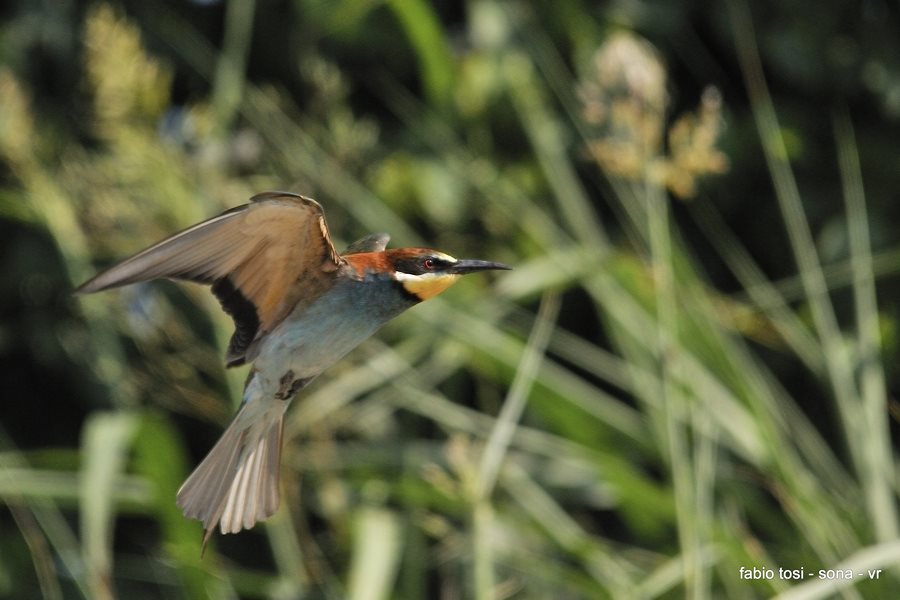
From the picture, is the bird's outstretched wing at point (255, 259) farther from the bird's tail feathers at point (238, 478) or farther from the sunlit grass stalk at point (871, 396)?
the sunlit grass stalk at point (871, 396)

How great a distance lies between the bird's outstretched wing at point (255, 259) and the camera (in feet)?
3.18

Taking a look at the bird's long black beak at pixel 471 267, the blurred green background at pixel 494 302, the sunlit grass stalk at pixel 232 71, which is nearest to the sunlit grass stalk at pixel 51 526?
the blurred green background at pixel 494 302

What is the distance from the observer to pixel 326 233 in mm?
1003

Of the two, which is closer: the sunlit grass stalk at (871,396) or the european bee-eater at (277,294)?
the european bee-eater at (277,294)

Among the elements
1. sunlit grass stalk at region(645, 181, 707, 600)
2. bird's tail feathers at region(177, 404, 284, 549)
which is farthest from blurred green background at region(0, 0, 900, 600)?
bird's tail feathers at region(177, 404, 284, 549)

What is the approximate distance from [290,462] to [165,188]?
0.40 metres

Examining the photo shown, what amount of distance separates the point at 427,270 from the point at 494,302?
2.76 ft

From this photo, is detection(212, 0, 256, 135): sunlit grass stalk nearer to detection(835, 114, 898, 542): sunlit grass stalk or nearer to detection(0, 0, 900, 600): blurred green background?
detection(0, 0, 900, 600): blurred green background

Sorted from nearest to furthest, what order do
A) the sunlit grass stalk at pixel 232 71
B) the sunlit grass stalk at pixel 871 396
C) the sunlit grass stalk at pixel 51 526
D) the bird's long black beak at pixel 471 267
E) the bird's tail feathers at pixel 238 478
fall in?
the bird's long black beak at pixel 471 267 < the bird's tail feathers at pixel 238 478 < the sunlit grass stalk at pixel 871 396 < the sunlit grass stalk at pixel 51 526 < the sunlit grass stalk at pixel 232 71

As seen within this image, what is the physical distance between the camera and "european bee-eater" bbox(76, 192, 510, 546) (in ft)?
3.26

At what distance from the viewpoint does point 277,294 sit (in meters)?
1.05

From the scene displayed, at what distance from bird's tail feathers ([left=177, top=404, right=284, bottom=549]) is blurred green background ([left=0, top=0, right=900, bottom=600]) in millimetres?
165

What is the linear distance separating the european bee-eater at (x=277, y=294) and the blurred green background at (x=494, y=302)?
19 centimetres

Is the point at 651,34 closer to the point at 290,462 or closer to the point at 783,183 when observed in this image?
the point at 783,183
